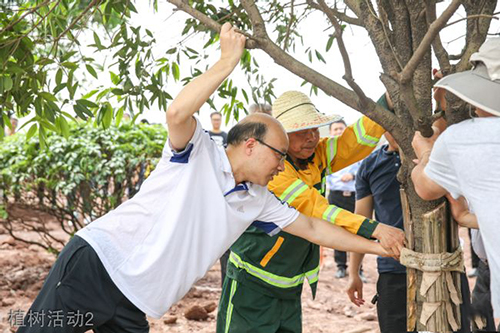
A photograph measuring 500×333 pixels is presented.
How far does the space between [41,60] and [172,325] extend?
306cm

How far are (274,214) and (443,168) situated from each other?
0.97 metres

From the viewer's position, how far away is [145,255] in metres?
2.32

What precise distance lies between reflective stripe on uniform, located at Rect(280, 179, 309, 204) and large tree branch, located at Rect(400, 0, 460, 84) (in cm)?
88

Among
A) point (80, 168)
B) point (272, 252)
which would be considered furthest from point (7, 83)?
point (80, 168)

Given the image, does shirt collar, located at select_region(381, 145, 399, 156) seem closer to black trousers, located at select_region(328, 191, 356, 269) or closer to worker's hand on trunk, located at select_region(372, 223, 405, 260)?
worker's hand on trunk, located at select_region(372, 223, 405, 260)

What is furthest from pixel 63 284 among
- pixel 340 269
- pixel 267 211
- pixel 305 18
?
pixel 340 269

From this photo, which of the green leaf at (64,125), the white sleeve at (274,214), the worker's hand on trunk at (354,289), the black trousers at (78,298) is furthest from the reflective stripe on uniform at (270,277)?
the green leaf at (64,125)

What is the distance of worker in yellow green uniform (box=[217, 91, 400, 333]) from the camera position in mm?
2996

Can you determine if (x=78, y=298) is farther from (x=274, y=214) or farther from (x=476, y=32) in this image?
(x=476, y=32)

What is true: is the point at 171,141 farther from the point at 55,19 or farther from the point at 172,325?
the point at 172,325

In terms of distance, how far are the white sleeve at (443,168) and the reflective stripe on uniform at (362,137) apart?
1192 mm

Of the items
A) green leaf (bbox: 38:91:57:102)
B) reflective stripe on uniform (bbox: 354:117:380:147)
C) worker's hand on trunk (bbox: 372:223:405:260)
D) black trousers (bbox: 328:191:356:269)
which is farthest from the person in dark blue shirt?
black trousers (bbox: 328:191:356:269)

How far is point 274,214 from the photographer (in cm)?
271

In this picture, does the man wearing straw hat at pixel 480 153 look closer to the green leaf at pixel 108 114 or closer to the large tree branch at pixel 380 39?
the large tree branch at pixel 380 39
